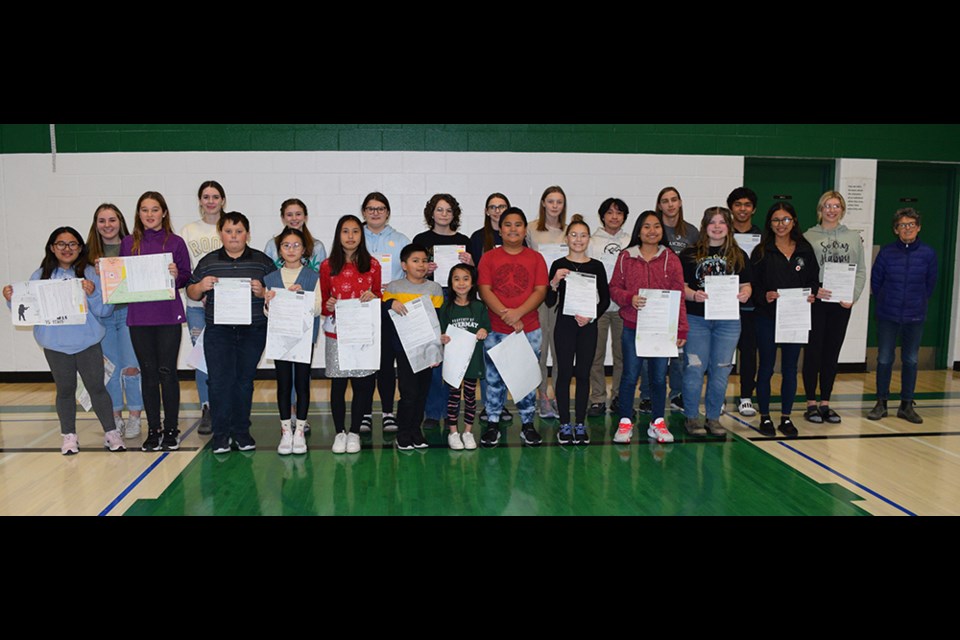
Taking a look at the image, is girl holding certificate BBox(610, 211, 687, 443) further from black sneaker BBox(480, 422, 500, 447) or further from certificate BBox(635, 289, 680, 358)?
black sneaker BBox(480, 422, 500, 447)

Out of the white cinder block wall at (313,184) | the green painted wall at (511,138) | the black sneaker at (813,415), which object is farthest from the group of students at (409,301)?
A: the green painted wall at (511,138)

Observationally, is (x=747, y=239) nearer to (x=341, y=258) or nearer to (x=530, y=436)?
(x=530, y=436)

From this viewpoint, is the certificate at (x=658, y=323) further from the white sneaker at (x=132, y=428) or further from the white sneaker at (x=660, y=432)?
the white sneaker at (x=132, y=428)

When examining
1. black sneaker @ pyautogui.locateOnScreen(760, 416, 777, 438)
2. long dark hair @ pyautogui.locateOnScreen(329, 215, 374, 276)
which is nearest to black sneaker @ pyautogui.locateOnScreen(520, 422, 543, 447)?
long dark hair @ pyautogui.locateOnScreen(329, 215, 374, 276)

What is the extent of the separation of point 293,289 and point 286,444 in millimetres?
1110

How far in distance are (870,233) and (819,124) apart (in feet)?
4.57

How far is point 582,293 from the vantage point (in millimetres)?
4449

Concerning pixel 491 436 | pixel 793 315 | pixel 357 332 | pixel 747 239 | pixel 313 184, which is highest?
pixel 313 184

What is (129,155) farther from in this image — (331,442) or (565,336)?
(565,336)

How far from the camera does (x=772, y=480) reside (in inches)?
161

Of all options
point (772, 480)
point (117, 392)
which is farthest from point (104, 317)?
point (772, 480)

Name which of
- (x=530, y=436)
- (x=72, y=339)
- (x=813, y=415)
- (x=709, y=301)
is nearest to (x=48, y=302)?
(x=72, y=339)

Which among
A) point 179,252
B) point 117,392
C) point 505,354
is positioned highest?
point 179,252

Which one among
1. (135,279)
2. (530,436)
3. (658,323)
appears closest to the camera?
(135,279)
